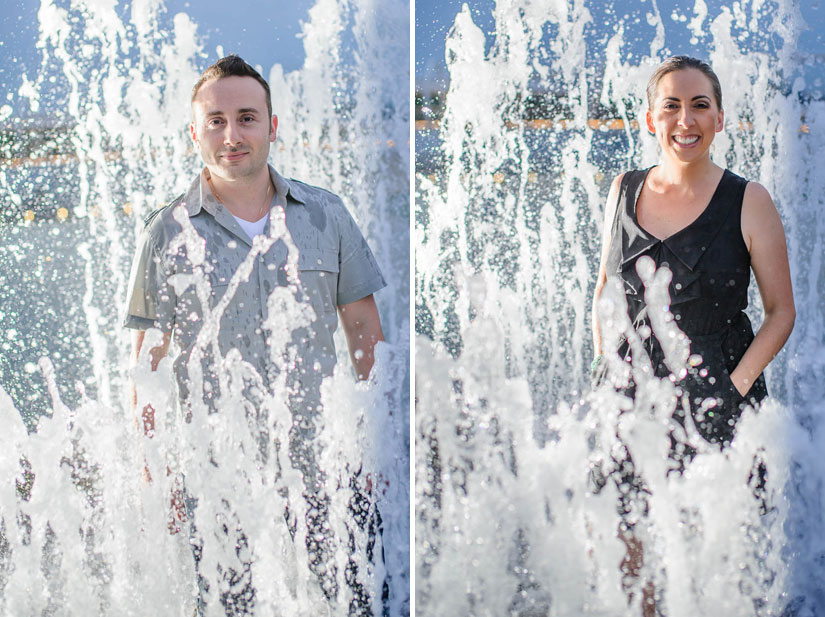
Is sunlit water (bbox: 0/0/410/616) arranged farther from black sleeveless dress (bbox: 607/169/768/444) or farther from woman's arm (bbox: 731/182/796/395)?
woman's arm (bbox: 731/182/796/395)

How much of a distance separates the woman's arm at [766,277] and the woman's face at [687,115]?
0.44 feet

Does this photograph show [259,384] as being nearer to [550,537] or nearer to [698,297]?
[550,537]

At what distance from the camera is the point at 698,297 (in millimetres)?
1384

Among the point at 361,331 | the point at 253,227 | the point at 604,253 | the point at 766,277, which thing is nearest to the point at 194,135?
the point at 253,227

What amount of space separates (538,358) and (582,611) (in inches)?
23.1

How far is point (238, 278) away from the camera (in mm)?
1519

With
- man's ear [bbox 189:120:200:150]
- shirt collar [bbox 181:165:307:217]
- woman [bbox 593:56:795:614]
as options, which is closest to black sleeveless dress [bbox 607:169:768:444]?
woman [bbox 593:56:795:614]

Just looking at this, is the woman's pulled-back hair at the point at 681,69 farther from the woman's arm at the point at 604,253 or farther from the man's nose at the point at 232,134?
the man's nose at the point at 232,134

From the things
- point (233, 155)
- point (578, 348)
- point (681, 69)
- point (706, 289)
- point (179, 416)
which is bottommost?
point (179, 416)

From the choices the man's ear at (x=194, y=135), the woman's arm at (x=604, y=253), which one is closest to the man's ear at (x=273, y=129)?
the man's ear at (x=194, y=135)

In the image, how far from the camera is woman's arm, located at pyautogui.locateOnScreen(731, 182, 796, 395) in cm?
135

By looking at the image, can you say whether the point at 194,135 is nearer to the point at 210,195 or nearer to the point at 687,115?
the point at 210,195

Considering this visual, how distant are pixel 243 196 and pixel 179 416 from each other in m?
0.46

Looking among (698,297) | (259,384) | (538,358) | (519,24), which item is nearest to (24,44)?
(259,384)
